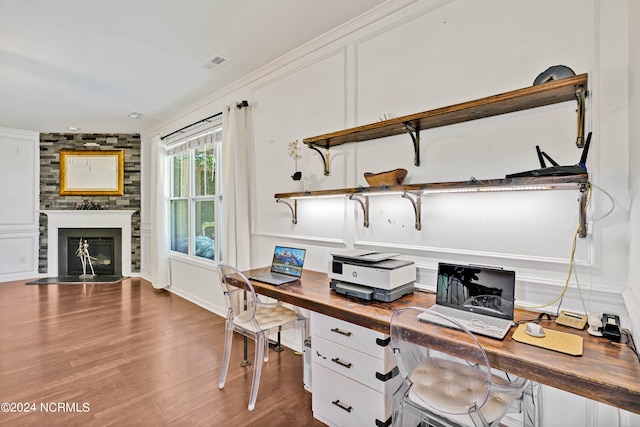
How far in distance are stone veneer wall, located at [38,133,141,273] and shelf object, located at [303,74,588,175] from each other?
513 cm

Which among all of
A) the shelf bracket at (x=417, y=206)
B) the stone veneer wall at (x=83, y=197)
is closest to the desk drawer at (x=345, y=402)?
the shelf bracket at (x=417, y=206)

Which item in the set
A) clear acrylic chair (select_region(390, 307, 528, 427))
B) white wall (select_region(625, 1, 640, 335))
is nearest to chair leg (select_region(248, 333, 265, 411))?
clear acrylic chair (select_region(390, 307, 528, 427))

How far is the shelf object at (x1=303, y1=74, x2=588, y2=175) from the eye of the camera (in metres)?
1.34

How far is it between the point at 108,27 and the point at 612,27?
314 centimetres

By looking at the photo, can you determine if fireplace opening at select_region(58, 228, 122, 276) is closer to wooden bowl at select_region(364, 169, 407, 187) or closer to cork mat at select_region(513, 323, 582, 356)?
wooden bowl at select_region(364, 169, 407, 187)

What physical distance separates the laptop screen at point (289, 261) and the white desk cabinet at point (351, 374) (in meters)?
0.51

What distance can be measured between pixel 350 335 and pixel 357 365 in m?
0.16

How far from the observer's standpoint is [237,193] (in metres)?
3.22

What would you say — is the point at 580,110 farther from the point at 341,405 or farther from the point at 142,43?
the point at 142,43

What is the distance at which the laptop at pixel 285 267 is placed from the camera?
2.24 m

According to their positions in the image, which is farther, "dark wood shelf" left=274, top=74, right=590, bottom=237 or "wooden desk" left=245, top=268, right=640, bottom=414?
"dark wood shelf" left=274, top=74, right=590, bottom=237

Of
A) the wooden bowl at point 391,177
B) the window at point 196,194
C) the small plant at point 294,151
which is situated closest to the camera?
the wooden bowl at point 391,177

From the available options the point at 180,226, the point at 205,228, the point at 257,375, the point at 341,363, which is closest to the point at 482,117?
the point at 341,363

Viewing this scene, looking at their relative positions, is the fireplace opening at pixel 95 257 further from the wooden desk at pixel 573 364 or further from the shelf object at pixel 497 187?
the wooden desk at pixel 573 364
